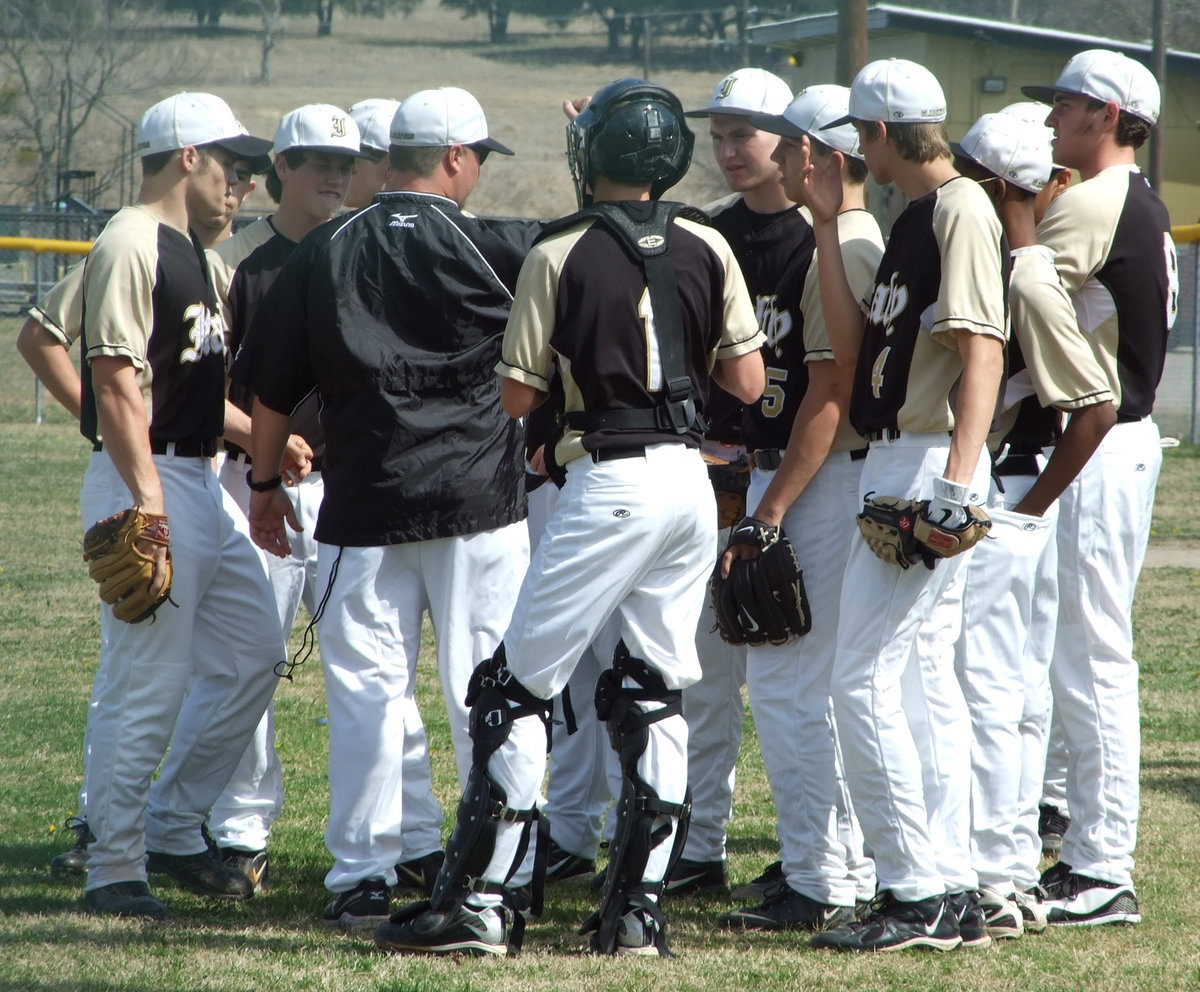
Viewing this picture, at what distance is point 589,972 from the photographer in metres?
3.89

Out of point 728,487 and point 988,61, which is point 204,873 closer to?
point 728,487

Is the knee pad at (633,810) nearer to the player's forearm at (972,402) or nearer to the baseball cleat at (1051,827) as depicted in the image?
the player's forearm at (972,402)

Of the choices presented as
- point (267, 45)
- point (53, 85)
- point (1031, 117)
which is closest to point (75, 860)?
point (1031, 117)

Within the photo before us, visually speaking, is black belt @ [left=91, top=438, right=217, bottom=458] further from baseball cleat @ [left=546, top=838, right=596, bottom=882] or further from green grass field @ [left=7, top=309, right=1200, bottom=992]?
baseball cleat @ [left=546, top=838, right=596, bottom=882]

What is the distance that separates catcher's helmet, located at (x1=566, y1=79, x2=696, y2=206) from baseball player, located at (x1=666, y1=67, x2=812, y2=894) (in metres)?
0.78

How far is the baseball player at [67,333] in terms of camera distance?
4871 millimetres

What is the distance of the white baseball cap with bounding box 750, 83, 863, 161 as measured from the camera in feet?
14.4

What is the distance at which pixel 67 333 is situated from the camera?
193 inches

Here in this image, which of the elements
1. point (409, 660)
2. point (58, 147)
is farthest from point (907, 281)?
point (58, 147)

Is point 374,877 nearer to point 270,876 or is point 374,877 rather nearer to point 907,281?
point 270,876

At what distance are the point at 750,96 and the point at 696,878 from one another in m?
2.70

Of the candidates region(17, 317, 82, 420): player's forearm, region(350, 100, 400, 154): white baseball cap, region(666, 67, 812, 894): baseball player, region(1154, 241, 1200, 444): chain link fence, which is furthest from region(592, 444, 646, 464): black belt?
region(1154, 241, 1200, 444): chain link fence

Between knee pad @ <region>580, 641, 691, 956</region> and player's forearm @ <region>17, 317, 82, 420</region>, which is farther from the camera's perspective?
player's forearm @ <region>17, 317, 82, 420</region>

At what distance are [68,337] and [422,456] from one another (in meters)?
1.42
